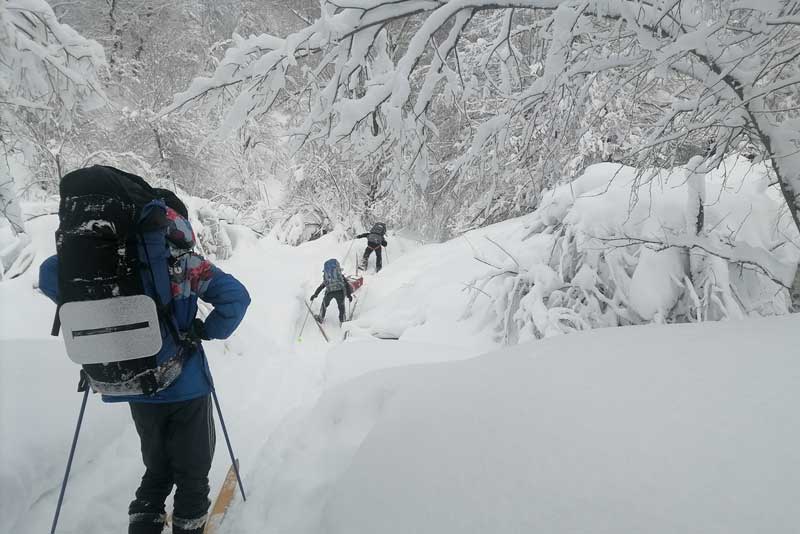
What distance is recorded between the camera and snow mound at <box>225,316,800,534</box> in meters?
0.98

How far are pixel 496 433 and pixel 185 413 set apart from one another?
56.7 inches

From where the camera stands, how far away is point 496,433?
142 centimetres

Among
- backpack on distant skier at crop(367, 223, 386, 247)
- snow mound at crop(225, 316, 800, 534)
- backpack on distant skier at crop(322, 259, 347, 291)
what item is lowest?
backpack on distant skier at crop(322, 259, 347, 291)

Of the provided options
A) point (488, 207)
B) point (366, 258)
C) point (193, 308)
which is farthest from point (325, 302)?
point (193, 308)

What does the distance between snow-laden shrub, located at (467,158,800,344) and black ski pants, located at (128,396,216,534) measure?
325 cm

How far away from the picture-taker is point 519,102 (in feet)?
6.71

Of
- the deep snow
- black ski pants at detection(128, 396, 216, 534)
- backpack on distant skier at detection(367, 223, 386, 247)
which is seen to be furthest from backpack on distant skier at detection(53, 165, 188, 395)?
backpack on distant skier at detection(367, 223, 386, 247)

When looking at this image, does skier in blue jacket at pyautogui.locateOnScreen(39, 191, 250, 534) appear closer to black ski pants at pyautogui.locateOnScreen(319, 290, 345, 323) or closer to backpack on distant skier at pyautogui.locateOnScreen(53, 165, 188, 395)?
backpack on distant skier at pyautogui.locateOnScreen(53, 165, 188, 395)

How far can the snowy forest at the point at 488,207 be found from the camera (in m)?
1.49

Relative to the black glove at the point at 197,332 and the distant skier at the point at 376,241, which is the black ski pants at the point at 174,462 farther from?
the distant skier at the point at 376,241

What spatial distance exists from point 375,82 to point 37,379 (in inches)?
115

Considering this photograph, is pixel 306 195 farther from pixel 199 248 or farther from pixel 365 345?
pixel 365 345

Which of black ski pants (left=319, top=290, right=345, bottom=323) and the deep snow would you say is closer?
the deep snow

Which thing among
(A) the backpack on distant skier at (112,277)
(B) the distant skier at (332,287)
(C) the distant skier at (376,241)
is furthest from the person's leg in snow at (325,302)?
(A) the backpack on distant skier at (112,277)
